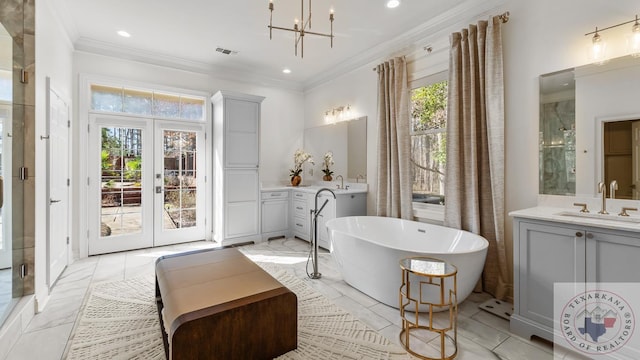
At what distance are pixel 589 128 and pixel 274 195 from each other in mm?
3954

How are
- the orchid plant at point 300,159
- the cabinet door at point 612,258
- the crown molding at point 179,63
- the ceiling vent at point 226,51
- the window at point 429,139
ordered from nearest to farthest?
the cabinet door at point 612,258
the window at point 429,139
the crown molding at point 179,63
the ceiling vent at point 226,51
the orchid plant at point 300,159

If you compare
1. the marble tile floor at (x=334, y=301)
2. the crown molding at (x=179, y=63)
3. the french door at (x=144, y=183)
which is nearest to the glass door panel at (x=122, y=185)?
the french door at (x=144, y=183)

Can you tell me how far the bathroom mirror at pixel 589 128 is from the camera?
6.55 feet

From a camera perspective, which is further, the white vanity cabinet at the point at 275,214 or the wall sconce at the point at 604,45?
the white vanity cabinet at the point at 275,214

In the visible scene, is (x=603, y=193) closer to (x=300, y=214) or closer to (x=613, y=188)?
(x=613, y=188)

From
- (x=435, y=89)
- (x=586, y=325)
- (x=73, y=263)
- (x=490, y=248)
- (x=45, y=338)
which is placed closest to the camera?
(x=586, y=325)

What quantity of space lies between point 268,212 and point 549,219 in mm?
3763

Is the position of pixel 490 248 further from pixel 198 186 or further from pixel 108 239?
pixel 108 239

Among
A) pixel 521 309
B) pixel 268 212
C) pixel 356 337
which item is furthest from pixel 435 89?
pixel 268 212

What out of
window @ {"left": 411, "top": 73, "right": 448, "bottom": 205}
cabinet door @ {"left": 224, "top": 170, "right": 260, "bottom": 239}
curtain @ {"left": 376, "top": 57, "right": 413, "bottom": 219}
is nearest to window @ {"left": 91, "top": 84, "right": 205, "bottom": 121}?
cabinet door @ {"left": 224, "top": 170, "right": 260, "bottom": 239}

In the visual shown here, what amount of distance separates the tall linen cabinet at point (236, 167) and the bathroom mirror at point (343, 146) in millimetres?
1106

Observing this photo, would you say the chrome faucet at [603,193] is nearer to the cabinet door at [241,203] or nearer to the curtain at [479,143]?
the curtain at [479,143]

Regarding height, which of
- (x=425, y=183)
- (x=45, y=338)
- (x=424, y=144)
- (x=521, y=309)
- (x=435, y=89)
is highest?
(x=435, y=89)

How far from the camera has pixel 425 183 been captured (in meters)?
3.41
